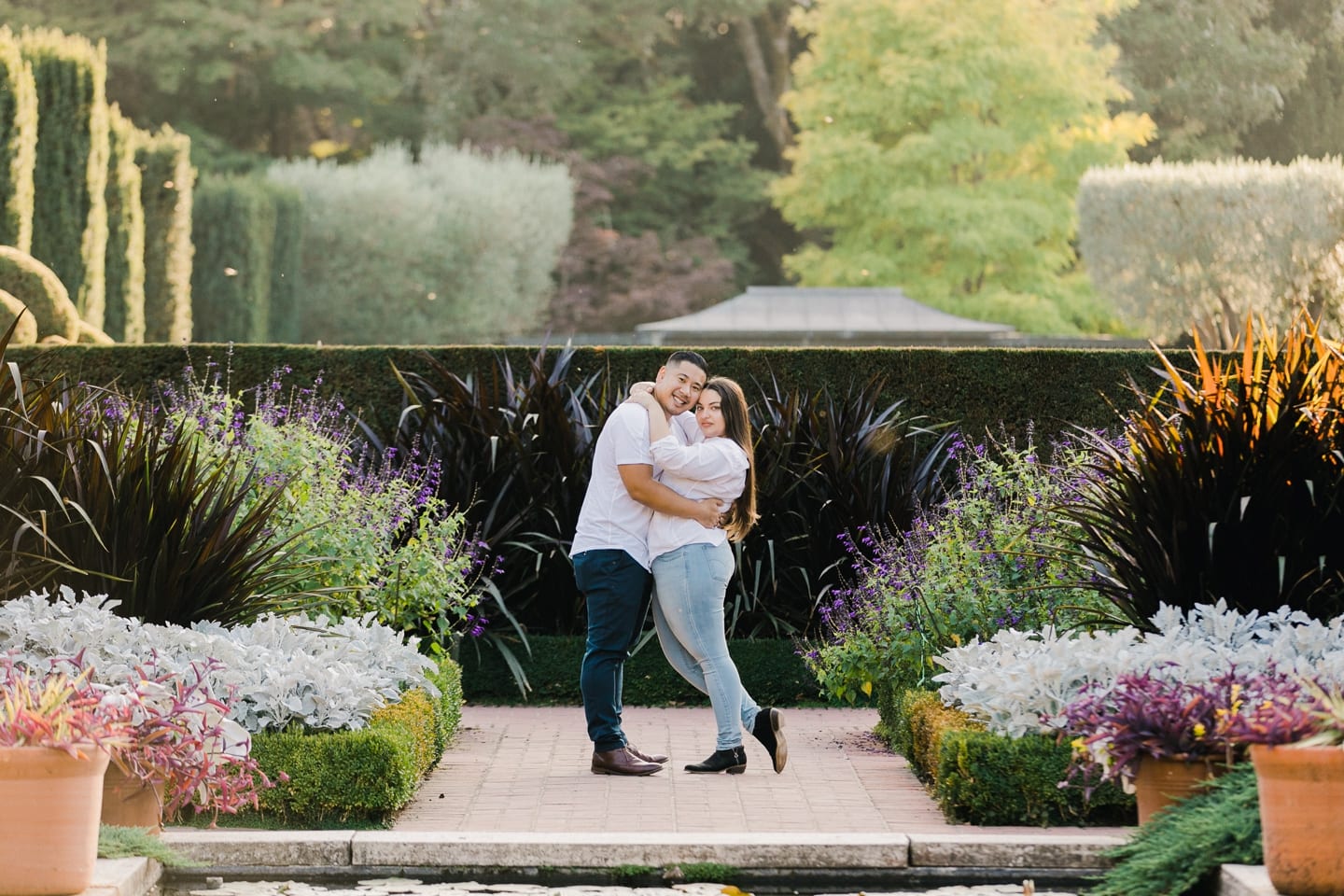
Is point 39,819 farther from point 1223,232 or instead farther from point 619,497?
point 1223,232

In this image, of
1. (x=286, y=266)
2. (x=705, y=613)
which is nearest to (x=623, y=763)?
(x=705, y=613)

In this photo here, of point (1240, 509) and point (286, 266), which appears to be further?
point (286, 266)

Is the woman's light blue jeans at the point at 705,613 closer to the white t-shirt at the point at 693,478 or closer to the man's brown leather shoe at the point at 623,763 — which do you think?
the white t-shirt at the point at 693,478

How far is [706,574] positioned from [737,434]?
606 mm

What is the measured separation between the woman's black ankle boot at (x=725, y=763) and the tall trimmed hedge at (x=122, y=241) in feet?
61.4

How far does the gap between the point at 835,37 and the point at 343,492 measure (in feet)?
81.6

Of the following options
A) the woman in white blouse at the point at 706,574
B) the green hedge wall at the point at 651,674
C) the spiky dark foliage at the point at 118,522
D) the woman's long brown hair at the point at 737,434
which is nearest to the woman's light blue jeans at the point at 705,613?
the woman in white blouse at the point at 706,574

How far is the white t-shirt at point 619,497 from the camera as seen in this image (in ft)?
20.9

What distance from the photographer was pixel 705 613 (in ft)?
20.9

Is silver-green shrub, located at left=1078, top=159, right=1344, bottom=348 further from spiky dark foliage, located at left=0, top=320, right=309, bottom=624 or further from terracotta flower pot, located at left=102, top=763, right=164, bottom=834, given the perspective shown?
terracotta flower pot, located at left=102, top=763, right=164, bottom=834

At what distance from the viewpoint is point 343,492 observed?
355 inches

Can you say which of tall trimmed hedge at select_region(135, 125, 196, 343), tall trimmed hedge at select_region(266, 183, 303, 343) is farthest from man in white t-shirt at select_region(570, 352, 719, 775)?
tall trimmed hedge at select_region(266, 183, 303, 343)

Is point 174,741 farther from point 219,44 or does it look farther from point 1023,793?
point 219,44

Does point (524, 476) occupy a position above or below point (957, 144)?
below
